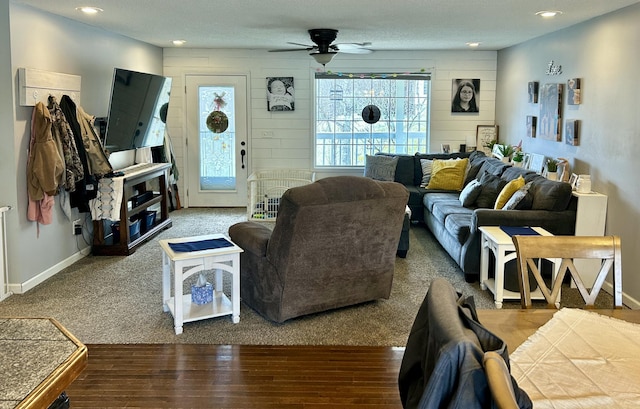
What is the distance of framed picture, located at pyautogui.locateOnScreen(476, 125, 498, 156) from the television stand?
14.5 ft

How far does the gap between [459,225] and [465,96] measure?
11.9 feet

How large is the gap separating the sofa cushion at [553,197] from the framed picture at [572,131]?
71 cm

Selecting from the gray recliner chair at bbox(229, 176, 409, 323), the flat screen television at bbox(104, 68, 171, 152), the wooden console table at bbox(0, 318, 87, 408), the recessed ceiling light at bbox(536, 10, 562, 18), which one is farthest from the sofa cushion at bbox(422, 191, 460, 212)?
the wooden console table at bbox(0, 318, 87, 408)

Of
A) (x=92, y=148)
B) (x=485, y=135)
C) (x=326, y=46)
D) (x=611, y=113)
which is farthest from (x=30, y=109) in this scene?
(x=485, y=135)

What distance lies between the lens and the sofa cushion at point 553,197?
4.79 metres

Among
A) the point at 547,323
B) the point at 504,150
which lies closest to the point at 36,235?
the point at 547,323

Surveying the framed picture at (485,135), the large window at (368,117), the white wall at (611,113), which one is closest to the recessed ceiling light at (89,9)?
the large window at (368,117)

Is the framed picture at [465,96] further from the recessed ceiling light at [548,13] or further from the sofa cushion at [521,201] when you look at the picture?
the sofa cushion at [521,201]

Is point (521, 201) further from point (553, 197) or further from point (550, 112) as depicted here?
point (550, 112)

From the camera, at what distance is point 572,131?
5.41m

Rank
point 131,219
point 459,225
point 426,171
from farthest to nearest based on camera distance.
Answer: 1. point 426,171
2. point 131,219
3. point 459,225

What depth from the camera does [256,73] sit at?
26.9ft

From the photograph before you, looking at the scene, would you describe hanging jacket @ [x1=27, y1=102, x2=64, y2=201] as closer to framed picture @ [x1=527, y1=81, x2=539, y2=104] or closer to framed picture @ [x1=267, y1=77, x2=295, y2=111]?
framed picture @ [x1=267, y1=77, x2=295, y2=111]

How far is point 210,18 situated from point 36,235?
2.51 meters
